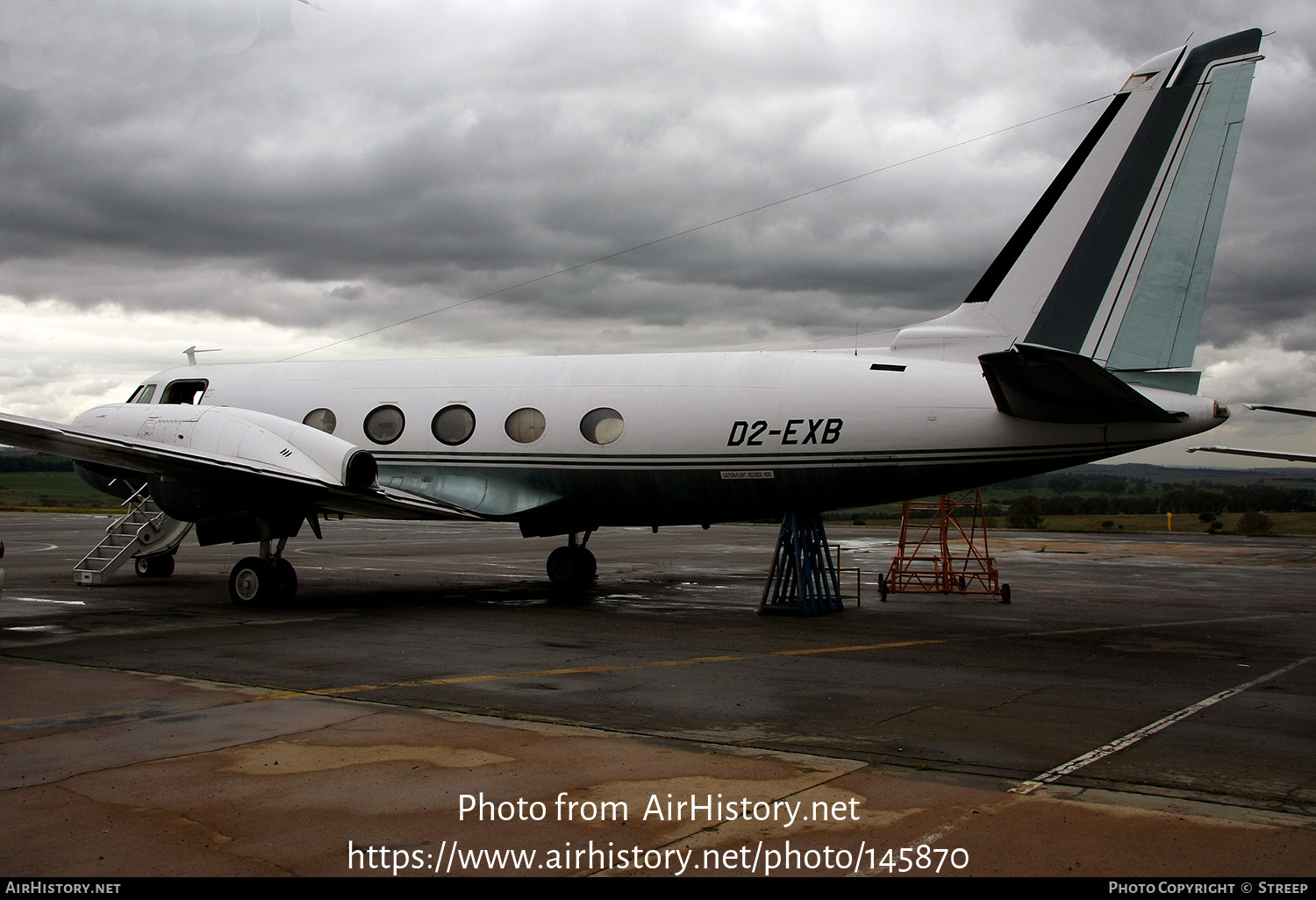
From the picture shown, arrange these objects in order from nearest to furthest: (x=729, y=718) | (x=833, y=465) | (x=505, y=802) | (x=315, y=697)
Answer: (x=505, y=802), (x=729, y=718), (x=315, y=697), (x=833, y=465)

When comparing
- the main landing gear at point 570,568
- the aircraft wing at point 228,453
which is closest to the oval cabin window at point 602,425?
the aircraft wing at point 228,453

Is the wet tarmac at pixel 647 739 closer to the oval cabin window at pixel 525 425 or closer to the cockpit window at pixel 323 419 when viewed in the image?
the oval cabin window at pixel 525 425

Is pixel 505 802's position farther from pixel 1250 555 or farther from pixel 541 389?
pixel 1250 555

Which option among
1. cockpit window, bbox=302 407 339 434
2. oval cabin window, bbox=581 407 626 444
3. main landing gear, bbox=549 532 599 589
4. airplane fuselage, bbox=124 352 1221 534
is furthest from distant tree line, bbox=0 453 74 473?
oval cabin window, bbox=581 407 626 444

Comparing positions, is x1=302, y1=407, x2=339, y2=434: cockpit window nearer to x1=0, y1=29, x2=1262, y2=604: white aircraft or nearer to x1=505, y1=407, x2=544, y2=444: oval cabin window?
x1=0, y1=29, x2=1262, y2=604: white aircraft

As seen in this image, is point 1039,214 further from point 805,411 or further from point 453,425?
point 453,425

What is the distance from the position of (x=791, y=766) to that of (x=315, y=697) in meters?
4.75

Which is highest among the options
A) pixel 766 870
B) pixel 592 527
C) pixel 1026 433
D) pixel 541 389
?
pixel 541 389

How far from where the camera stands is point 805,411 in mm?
15297

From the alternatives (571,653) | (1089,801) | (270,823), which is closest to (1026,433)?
(571,653)

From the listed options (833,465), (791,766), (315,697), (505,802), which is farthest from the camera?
(833,465)

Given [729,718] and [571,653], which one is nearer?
[729,718]

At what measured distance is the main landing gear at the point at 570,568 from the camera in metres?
20.0

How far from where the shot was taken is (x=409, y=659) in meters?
11.2
